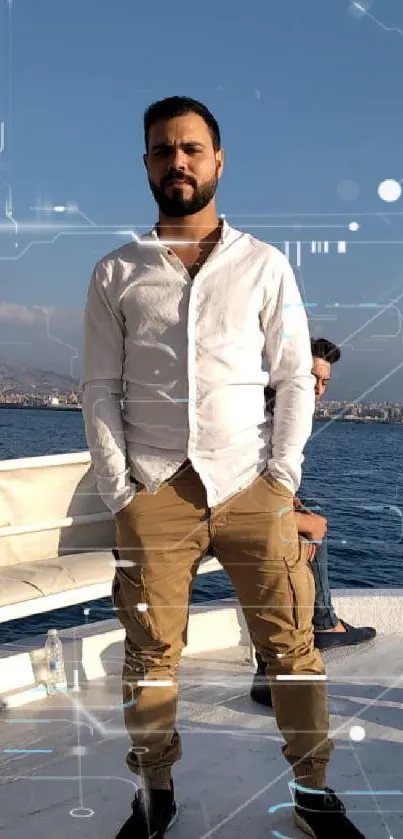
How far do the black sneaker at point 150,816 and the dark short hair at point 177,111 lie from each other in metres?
1.25

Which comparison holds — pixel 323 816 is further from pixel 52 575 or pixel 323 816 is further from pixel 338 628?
Answer: pixel 52 575

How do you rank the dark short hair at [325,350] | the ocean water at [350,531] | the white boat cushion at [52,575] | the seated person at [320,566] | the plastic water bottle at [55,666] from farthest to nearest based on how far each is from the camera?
1. the ocean water at [350,531]
2. the white boat cushion at [52,575]
3. the plastic water bottle at [55,666]
4. the dark short hair at [325,350]
5. the seated person at [320,566]

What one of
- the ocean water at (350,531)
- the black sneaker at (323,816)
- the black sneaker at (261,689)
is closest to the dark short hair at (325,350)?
the black sneaker at (261,689)

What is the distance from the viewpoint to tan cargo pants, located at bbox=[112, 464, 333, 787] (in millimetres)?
1505

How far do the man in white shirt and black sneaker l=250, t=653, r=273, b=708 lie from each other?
64cm

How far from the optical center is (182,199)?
148 cm

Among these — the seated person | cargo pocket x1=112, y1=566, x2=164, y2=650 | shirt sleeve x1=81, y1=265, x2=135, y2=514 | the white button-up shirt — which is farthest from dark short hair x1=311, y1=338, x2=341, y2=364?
cargo pocket x1=112, y1=566, x2=164, y2=650

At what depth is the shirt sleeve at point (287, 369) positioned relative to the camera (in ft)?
4.90

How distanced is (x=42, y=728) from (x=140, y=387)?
1.09m

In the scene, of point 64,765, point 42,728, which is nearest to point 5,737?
point 42,728

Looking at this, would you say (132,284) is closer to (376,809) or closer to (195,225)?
(195,225)

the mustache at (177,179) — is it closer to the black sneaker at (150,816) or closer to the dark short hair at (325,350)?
the dark short hair at (325,350)

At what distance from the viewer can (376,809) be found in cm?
168

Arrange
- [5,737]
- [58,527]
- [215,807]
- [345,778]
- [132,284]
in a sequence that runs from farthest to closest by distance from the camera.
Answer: [58,527], [5,737], [345,778], [215,807], [132,284]
